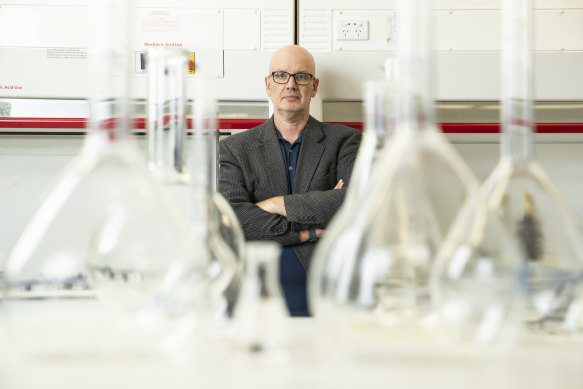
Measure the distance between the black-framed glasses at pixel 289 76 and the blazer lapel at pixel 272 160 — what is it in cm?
17

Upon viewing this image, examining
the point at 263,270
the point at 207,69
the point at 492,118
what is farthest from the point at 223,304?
the point at 492,118

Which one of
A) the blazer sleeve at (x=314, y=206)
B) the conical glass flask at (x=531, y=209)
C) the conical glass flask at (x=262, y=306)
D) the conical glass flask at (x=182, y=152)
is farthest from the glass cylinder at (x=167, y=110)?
the blazer sleeve at (x=314, y=206)

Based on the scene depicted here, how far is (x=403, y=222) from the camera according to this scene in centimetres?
40

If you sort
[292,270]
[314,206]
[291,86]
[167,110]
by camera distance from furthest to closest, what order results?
[291,86] < [292,270] < [314,206] < [167,110]

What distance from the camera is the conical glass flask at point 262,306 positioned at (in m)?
0.40

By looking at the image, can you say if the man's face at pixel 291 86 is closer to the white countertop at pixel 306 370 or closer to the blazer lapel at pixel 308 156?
the blazer lapel at pixel 308 156

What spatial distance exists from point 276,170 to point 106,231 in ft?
6.65

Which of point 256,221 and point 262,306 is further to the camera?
point 256,221

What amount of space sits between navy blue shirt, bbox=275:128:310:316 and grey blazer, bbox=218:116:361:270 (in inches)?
1.2

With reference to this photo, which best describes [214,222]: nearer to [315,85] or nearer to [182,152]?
[182,152]

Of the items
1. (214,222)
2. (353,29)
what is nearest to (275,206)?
(353,29)

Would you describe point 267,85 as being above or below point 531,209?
above

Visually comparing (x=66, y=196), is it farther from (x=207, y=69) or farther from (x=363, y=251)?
(x=207, y=69)

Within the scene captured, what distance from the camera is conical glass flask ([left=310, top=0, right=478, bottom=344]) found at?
0.39 m
